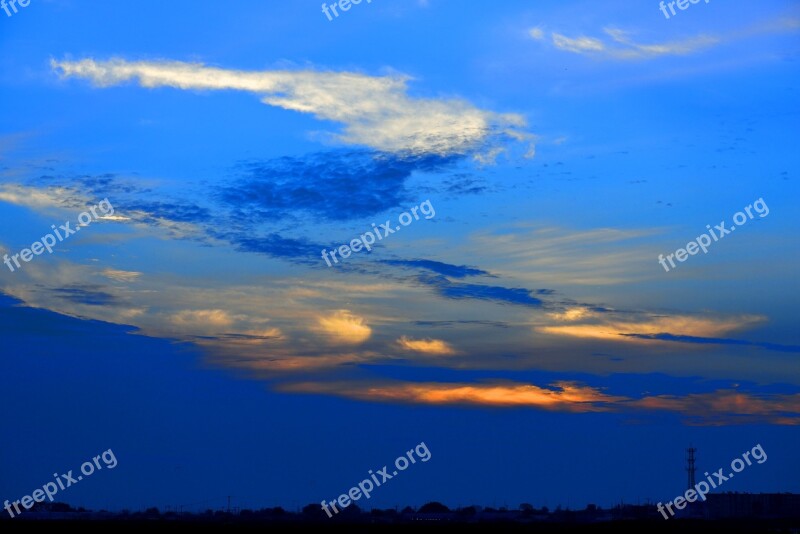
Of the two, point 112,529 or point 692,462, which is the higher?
point 692,462

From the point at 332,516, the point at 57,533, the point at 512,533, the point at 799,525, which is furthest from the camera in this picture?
the point at 332,516

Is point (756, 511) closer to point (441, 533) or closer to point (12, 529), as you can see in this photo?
point (441, 533)

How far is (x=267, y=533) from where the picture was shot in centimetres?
8456

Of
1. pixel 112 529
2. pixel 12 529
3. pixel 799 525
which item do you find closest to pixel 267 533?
pixel 112 529

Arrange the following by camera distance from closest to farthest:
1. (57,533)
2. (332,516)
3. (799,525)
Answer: (57,533)
(799,525)
(332,516)

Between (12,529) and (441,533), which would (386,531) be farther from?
(12,529)

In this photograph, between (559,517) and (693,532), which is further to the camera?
(559,517)

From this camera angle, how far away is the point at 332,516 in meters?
146

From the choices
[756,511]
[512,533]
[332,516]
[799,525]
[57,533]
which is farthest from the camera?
[332,516]

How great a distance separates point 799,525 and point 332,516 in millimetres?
69313

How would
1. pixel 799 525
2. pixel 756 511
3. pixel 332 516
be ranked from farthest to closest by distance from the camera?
pixel 332 516 < pixel 756 511 < pixel 799 525

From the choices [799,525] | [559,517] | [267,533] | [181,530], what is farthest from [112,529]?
[559,517]

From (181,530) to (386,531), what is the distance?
751 inches

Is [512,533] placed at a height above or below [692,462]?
below
